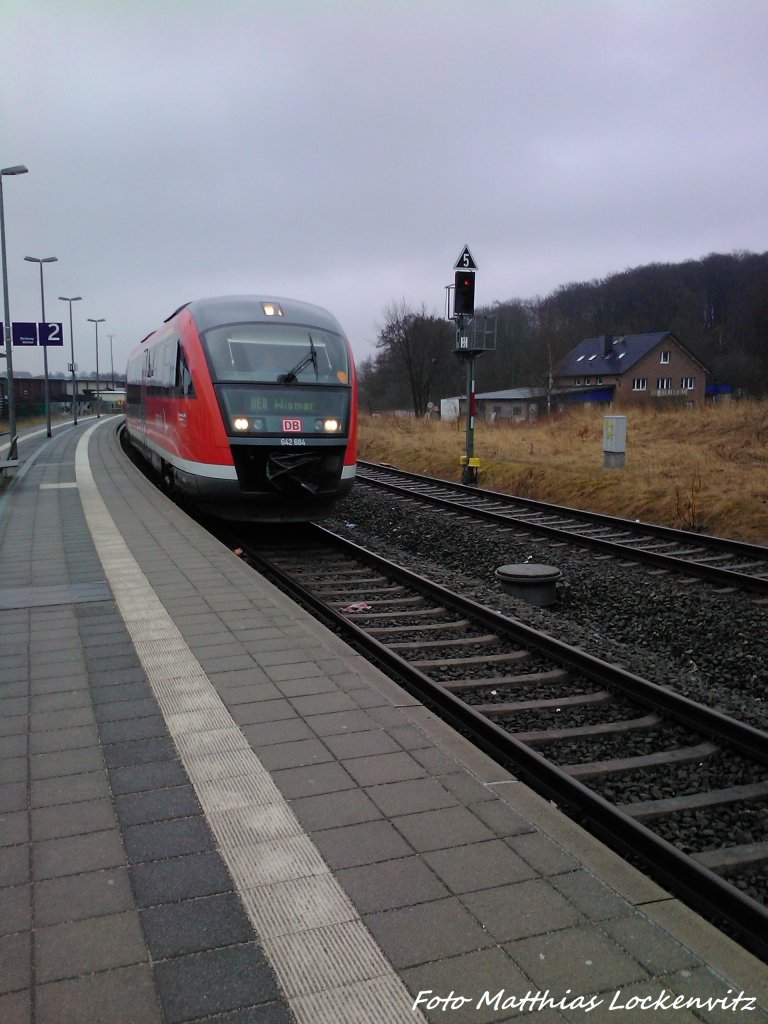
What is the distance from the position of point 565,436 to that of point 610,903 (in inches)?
844

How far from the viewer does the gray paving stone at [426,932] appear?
261cm

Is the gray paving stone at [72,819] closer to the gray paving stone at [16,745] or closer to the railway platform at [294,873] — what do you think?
the railway platform at [294,873]

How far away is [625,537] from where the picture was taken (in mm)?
11453

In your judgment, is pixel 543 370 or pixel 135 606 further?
pixel 543 370

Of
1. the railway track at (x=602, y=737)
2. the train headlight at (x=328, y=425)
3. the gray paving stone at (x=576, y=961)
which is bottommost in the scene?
the railway track at (x=602, y=737)

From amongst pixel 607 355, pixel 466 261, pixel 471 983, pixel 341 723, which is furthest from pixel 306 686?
pixel 607 355

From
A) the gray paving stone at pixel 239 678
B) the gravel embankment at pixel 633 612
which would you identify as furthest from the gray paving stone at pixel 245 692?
the gravel embankment at pixel 633 612

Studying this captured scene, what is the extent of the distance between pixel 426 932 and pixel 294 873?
1.89 feet

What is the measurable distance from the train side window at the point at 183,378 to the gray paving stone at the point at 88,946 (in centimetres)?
861

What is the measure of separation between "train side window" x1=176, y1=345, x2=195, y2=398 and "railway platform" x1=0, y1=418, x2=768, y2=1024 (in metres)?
5.88

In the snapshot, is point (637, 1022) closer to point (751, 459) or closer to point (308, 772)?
point (308, 772)

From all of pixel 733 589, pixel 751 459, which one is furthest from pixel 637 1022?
pixel 751 459

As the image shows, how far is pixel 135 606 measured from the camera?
7.00 m

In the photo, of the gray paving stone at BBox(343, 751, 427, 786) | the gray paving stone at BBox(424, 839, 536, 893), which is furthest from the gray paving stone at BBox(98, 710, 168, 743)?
the gray paving stone at BBox(424, 839, 536, 893)
